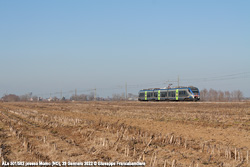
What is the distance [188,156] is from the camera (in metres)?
9.01

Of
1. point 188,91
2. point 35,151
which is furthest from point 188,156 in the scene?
point 188,91

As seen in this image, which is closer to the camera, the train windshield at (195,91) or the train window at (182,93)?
the train windshield at (195,91)

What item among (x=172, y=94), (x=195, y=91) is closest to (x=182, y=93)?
(x=195, y=91)

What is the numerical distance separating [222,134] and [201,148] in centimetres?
381

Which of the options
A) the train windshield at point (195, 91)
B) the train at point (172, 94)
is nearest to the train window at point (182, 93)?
the train at point (172, 94)

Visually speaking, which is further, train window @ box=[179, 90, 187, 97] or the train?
train window @ box=[179, 90, 187, 97]

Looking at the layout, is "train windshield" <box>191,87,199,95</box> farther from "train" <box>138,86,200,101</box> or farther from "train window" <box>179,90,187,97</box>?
"train window" <box>179,90,187,97</box>

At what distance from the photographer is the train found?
5172 centimetres

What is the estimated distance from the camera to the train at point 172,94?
5172 cm

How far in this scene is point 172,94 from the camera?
55719 mm

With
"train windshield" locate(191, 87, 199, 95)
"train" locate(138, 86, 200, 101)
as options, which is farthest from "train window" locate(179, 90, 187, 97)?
"train windshield" locate(191, 87, 199, 95)

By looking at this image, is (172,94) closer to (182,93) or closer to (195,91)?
(182,93)

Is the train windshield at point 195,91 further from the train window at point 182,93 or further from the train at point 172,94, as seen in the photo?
the train window at point 182,93

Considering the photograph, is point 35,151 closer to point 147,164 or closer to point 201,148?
point 147,164
